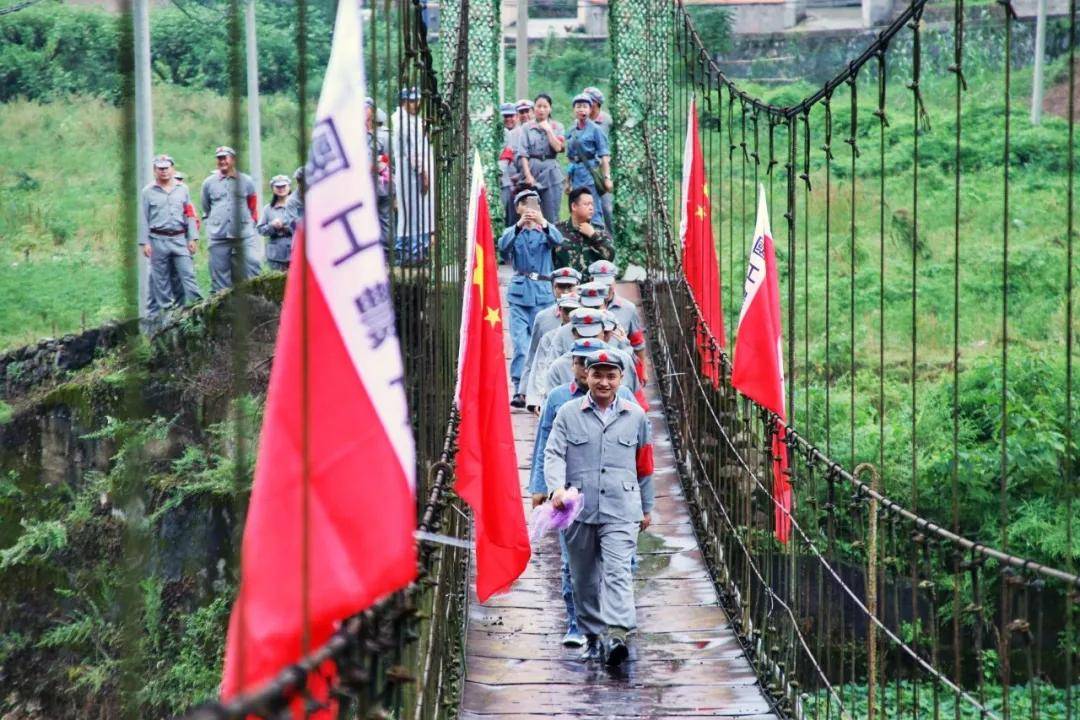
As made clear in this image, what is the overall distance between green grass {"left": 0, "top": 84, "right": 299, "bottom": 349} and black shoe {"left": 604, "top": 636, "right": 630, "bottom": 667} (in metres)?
9.64

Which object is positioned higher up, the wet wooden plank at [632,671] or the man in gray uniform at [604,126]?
the man in gray uniform at [604,126]

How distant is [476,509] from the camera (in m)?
5.25

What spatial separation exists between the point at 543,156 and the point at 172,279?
2767mm

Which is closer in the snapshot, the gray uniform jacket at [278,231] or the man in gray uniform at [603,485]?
the man in gray uniform at [603,485]

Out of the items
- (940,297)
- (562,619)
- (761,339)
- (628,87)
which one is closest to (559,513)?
(562,619)

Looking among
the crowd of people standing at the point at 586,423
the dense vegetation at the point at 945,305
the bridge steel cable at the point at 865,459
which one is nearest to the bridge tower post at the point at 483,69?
the bridge steel cable at the point at 865,459

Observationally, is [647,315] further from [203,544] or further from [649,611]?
[649,611]

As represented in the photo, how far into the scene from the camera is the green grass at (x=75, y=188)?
15672 mm

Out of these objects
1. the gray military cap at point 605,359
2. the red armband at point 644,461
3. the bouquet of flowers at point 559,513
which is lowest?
the bouquet of flowers at point 559,513

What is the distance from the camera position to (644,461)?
624 centimetres

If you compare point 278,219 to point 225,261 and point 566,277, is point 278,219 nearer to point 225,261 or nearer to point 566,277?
point 225,261

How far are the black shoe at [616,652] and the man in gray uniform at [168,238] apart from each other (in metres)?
5.85

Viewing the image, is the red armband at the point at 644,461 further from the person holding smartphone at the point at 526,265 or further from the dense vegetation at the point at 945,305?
the person holding smartphone at the point at 526,265

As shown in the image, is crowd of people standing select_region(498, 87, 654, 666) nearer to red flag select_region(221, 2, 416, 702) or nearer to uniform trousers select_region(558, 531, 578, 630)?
uniform trousers select_region(558, 531, 578, 630)
